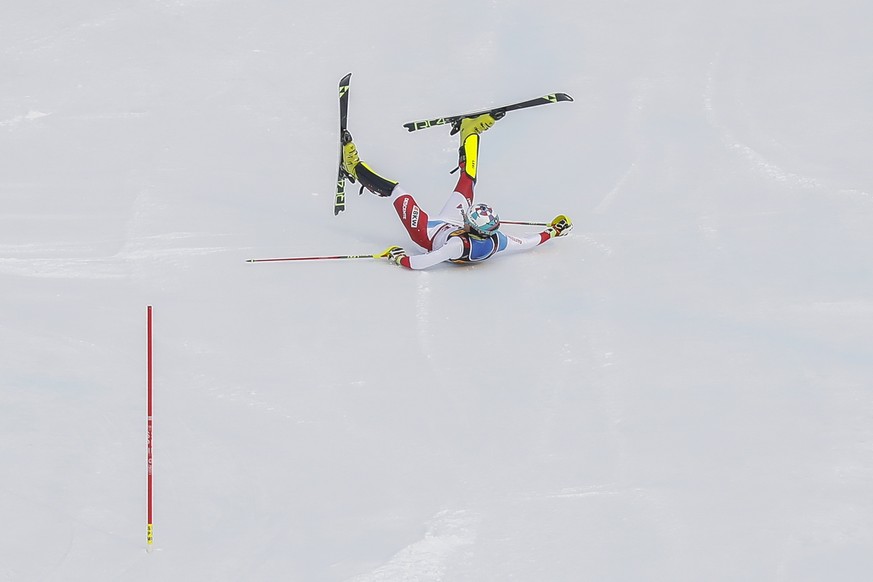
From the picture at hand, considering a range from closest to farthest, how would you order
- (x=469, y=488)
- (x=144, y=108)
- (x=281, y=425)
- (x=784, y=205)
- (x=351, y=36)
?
(x=469, y=488)
(x=281, y=425)
(x=784, y=205)
(x=144, y=108)
(x=351, y=36)

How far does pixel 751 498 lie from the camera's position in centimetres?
590

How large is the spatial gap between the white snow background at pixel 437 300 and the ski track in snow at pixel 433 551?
13mm

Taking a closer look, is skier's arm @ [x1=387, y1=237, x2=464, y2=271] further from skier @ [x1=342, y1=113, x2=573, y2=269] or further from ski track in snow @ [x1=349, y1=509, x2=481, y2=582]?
ski track in snow @ [x1=349, y1=509, x2=481, y2=582]

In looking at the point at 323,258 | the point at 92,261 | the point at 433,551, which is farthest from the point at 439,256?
the point at 433,551

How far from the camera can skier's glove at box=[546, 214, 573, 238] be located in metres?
8.60

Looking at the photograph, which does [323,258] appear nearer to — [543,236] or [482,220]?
[482,220]

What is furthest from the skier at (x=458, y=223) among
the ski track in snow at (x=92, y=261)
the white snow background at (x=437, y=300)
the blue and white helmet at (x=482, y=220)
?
the ski track in snow at (x=92, y=261)

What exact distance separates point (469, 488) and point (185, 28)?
7403 millimetres

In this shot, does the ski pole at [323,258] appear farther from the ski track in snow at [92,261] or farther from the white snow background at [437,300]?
the ski track in snow at [92,261]

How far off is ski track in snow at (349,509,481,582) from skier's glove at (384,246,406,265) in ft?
8.86

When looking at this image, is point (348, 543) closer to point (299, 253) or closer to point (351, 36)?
point (299, 253)

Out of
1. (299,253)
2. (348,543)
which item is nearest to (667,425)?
(348,543)

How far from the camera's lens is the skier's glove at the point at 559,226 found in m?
8.60

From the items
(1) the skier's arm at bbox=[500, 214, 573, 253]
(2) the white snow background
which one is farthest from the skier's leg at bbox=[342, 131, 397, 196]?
(1) the skier's arm at bbox=[500, 214, 573, 253]
